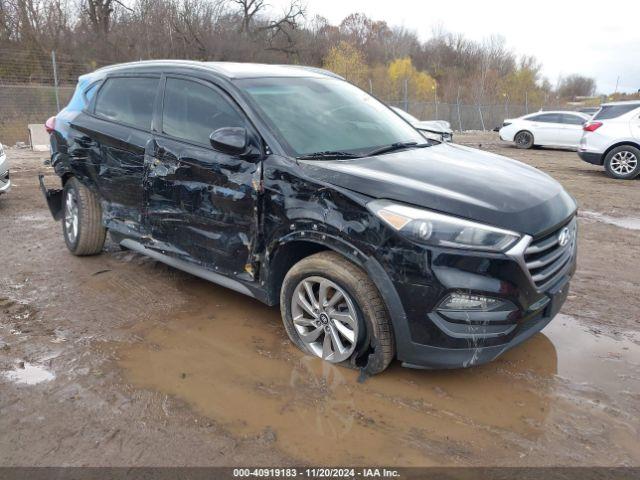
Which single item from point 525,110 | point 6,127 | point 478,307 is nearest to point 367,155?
point 478,307

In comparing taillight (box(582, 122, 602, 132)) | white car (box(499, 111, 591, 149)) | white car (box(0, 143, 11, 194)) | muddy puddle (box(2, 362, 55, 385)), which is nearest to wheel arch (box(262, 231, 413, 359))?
muddy puddle (box(2, 362, 55, 385))

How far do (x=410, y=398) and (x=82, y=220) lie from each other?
12.3 feet

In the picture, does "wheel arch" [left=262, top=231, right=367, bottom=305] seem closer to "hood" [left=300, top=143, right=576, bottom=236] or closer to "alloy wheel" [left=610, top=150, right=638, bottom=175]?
"hood" [left=300, top=143, right=576, bottom=236]

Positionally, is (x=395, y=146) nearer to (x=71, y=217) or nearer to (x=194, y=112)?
(x=194, y=112)

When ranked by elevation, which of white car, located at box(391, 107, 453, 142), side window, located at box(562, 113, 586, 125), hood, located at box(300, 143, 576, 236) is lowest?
hood, located at box(300, 143, 576, 236)

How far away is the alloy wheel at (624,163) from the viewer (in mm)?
11273

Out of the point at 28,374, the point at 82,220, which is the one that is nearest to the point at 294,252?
the point at 28,374

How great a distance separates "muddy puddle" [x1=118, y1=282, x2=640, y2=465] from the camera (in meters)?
2.60

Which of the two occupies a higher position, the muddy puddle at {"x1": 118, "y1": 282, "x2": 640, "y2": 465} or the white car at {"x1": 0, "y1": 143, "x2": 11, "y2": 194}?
the white car at {"x1": 0, "y1": 143, "x2": 11, "y2": 194}

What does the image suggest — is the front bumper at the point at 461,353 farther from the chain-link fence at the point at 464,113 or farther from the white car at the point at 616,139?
the chain-link fence at the point at 464,113

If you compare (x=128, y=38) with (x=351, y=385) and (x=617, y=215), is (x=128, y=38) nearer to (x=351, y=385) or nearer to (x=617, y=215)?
(x=617, y=215)

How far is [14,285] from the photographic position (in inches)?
185

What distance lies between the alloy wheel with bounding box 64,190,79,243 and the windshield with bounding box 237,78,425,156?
2.60 metres

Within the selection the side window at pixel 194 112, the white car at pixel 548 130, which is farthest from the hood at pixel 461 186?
the white car at pixel 548 130
